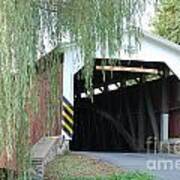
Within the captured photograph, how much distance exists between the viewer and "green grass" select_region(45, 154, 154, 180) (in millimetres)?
8961

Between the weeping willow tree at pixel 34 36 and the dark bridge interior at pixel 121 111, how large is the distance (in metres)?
11.2

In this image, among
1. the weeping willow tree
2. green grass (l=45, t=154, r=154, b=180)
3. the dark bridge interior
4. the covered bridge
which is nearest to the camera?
the weeping willow tree

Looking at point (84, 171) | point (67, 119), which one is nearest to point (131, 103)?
point (67, 119)

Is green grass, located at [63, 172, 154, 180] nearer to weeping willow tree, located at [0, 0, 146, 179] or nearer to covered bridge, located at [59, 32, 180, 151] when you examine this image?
covered bridge, located at [59, 32, 180, 151]

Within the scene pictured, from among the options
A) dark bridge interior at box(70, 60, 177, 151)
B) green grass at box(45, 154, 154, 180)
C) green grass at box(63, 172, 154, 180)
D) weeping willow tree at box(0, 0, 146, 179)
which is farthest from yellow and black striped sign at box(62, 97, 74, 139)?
weeping willow tree at box(0, 0, 146, 179)

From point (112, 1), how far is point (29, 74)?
3.69 feet

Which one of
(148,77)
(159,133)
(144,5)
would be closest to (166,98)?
(159,133)

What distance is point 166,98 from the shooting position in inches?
691

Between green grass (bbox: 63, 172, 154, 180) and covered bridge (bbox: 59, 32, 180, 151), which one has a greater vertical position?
covered bridge (bbox: 59, 32, 180, 151)

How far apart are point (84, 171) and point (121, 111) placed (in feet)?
42.0

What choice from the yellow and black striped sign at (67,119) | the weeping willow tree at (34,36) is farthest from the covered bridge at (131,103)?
the weeping willow tree at (34,36)

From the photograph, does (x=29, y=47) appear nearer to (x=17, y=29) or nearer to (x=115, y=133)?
(x=17, y=29)

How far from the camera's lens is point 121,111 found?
2266 centimetres

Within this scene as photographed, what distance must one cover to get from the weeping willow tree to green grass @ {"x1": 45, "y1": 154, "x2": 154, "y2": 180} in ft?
11.4
